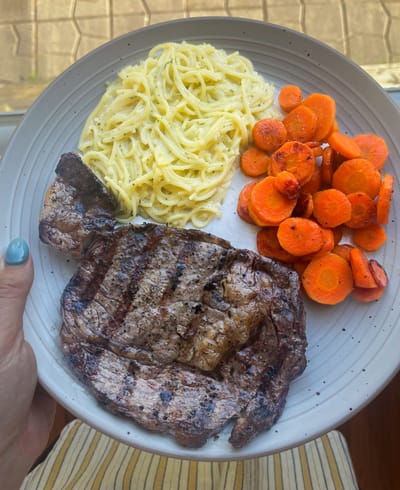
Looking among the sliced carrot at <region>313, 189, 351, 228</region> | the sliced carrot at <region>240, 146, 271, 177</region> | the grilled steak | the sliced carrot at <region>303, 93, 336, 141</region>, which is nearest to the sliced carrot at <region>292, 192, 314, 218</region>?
the sliced carrot at <region>313, 189, 351, 228</region>

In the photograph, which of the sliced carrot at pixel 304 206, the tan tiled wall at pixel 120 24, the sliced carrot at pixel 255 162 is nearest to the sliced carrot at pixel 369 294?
the sliced carrot at pixel 304 206

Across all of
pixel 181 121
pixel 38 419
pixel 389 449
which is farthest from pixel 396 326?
pixel 38 419

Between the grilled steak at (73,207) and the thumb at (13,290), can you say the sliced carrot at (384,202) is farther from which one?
the thumb at (13,290)

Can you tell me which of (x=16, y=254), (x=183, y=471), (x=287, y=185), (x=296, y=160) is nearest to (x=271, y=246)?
(x=287, y=185)

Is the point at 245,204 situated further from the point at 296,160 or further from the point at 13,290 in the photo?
the point at 13,290

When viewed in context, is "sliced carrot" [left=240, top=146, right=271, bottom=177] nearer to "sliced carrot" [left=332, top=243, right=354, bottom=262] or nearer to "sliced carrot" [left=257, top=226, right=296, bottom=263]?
"sliced carrot" [left=257, top=226, right=296, bottom=263]
